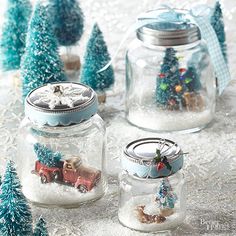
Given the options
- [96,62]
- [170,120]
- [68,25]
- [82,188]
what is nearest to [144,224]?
[82,188]

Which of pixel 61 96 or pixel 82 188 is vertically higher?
pixel 61 96

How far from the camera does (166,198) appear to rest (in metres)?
1.77

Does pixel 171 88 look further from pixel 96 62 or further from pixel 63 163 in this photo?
pixel 63 163

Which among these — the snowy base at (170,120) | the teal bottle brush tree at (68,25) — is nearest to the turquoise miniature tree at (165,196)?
the snowy base at (170,120)

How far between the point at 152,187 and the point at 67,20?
2.64 ft

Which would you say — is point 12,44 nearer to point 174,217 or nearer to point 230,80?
point 230,80

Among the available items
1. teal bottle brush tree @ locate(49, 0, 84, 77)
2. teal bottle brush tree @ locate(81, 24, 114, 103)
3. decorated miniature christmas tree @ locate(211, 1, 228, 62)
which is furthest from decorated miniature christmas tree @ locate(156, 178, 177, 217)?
teal bottle brush tree @ locate(49, 0, 84, 77)

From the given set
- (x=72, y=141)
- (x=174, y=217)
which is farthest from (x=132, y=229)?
(x=72, y=141)

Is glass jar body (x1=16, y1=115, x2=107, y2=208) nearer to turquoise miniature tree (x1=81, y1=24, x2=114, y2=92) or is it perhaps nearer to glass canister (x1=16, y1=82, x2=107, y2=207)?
glass canister (x1=16, y1=82, x2=107, y2=207)

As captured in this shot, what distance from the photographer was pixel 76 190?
1.88 m

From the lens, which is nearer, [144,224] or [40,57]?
[144,224]

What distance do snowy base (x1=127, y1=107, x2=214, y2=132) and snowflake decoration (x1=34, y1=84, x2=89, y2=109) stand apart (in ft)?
1.05

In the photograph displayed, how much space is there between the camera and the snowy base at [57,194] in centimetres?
188

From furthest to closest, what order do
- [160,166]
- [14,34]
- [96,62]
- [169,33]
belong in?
1. [14,34]
2. [96,62]
3. [169,33]
4. [160,166]
